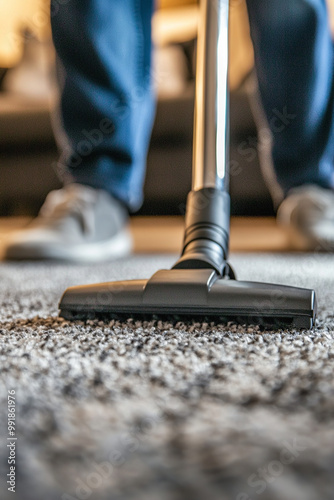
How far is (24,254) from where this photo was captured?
0.93m

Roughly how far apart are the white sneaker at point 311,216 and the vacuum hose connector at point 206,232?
0.63 meters

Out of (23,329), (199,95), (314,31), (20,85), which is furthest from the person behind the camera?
(20,85)

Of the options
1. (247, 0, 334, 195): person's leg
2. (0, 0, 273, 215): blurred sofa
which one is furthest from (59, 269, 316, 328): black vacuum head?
(0, 0, 273, 215): blurred sofa

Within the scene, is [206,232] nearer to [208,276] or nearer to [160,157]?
[208,276]

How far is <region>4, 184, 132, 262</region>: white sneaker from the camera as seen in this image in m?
0.93

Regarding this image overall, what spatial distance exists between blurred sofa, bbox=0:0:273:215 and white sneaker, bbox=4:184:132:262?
2.77 ft

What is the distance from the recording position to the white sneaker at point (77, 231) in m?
0.93

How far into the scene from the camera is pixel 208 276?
36 cm

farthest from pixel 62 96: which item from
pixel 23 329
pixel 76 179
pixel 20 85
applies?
pixel 20 85

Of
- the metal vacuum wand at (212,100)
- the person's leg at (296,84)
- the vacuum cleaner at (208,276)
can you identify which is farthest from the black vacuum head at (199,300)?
the person's leg at (296,84)

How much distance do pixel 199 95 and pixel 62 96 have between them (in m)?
0.63

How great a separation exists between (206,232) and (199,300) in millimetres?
116

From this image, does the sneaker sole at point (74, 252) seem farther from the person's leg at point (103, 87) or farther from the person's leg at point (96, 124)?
the person's leg at point (103, 87)

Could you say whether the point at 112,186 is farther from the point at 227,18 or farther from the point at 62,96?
the point at 227,18
